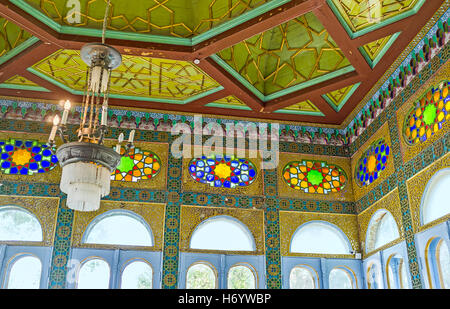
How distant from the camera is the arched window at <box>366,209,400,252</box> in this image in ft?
21.6

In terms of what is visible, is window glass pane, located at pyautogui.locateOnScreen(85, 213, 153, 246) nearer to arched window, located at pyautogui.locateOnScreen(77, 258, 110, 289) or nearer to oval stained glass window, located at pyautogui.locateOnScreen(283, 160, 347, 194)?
arched window, located at pyautogui.locateOnScreen(77, 258, 110, 289)

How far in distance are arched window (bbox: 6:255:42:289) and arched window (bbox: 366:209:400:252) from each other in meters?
4.89

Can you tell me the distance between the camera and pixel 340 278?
7.36m

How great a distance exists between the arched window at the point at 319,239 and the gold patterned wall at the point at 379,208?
0.30 metres

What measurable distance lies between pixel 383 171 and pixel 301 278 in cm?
208

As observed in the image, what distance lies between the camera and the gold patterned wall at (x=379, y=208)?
6.31 m

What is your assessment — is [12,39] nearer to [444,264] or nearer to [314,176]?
[314,176]

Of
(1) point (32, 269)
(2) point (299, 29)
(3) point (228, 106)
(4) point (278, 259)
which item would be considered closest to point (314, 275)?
(4) point (278, 259)

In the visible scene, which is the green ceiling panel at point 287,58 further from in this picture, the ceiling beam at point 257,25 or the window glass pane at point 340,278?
the window glass pane at point 340,278

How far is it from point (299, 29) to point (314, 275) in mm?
3736

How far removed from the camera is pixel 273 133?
26.5 feet

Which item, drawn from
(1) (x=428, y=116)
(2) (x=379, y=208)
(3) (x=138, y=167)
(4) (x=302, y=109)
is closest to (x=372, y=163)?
(2) (x=379, y=208)

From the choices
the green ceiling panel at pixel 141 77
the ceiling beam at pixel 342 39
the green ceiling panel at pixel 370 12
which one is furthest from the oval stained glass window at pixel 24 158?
the green ceiling panel at pixel 370 12
